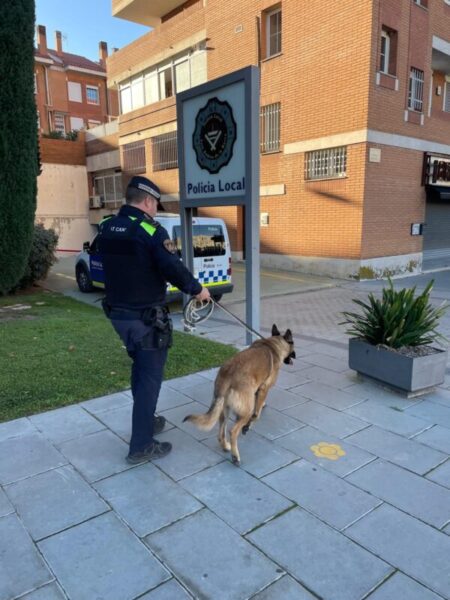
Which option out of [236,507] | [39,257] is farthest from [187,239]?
[39,257]

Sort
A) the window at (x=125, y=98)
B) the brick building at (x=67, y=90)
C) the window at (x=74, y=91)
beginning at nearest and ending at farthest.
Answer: the window at (x=125, y=98) → the brick building at (x=67, y=90) → the window at (x=74, y=91)

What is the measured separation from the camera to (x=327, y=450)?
3303 mm

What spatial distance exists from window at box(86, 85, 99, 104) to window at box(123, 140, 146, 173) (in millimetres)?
20649

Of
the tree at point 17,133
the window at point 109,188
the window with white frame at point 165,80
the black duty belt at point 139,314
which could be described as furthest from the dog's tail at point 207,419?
the window at point 109,188

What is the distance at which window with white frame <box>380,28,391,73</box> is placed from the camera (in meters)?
12.2

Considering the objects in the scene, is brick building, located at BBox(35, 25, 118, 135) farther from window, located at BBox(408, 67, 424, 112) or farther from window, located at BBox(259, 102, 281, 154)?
window, located at BBox(408, 67, 424, 112)

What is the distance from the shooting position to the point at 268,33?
1437 cm

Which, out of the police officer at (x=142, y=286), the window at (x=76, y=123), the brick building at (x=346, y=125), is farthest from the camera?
the window at (x=76, y=123)

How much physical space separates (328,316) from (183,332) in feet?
9.89

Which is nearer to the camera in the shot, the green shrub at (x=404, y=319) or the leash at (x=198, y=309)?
the leash at (x=198, y=309)

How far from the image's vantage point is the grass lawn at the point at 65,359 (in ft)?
14.0

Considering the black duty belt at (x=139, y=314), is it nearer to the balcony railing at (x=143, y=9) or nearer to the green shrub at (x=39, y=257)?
the green shrub at (x=39, y=257)

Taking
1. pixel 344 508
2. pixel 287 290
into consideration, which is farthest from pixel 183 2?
pixel 344 508

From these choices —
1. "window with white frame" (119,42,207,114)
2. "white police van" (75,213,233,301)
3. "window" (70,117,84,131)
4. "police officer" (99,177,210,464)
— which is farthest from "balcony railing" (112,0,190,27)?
"police officer" (99,177,210,464)
